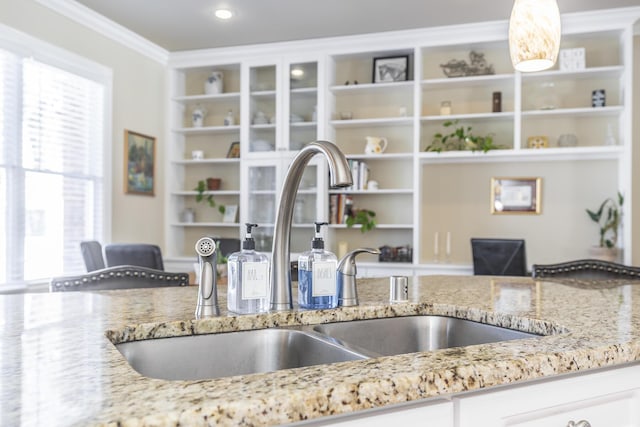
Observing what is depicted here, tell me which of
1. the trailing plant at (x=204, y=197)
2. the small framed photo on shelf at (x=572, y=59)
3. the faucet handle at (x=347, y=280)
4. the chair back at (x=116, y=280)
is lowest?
the chair back at (x=116, y=280)

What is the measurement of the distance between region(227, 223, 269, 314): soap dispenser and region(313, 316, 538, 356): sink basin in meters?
0.16

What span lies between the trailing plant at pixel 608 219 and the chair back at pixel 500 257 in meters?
0.75

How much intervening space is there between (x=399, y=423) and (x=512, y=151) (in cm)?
387

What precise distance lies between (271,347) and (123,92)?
13.0 ft

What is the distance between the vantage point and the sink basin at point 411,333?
1.31 m

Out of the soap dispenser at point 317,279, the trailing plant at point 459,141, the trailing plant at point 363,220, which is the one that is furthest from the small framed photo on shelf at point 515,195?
the soap dispenser at point 317,279

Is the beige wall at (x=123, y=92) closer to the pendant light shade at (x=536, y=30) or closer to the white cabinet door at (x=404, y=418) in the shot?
the pendant light shade at (x=536, y=30)

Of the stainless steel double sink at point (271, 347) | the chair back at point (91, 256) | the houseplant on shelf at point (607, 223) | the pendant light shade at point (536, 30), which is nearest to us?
the stainless steel double sink at point (271, 347)

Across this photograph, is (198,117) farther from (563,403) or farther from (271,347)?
(563,403)

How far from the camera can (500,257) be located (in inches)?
162

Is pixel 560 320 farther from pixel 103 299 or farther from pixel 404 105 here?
pixel 404 105

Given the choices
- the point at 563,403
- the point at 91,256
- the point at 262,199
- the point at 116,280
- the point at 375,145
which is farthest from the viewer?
the point at 262,199

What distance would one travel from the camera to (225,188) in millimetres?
5344

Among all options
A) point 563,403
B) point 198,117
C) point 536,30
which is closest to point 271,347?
point 563,403
